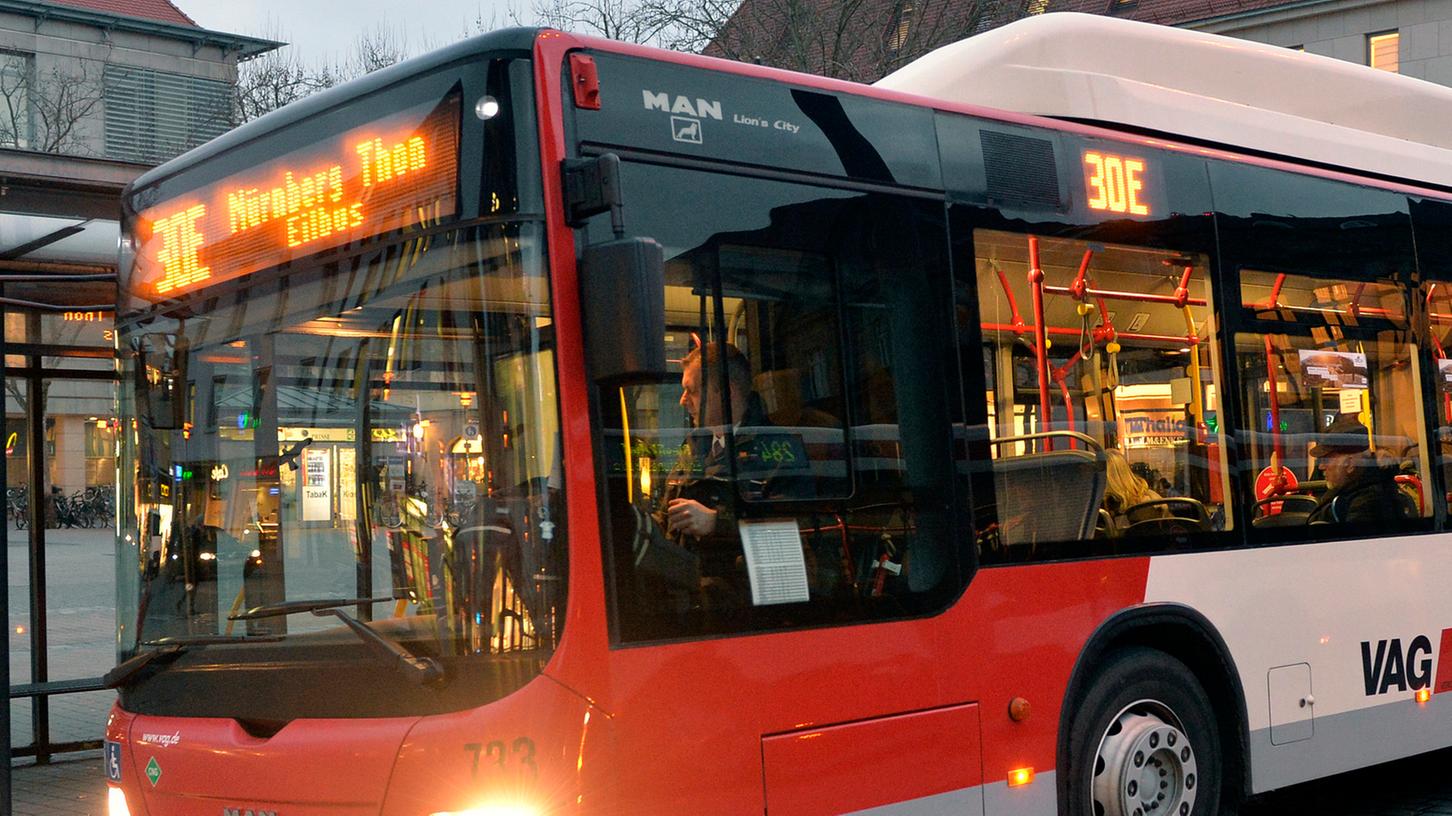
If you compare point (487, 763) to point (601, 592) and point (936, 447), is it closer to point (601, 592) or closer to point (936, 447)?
point (601, 592)

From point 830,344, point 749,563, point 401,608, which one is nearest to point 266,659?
point 401,608

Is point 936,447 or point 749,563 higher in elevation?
point 936,447

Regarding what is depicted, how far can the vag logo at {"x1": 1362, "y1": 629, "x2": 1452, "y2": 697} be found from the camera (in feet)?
21.4

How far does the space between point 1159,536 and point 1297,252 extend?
1.57m

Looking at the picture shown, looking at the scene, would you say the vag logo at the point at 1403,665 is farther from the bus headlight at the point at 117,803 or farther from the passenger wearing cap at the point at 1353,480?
the bus headlight at the point at 117,803

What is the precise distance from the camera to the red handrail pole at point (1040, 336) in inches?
215

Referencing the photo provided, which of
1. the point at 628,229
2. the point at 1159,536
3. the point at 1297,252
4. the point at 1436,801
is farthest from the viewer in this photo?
the point at 1436,801

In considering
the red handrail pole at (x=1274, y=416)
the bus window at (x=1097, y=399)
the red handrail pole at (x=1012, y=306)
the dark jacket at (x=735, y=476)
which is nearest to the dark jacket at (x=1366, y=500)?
the red handrail pole at (x=1274, y=416)

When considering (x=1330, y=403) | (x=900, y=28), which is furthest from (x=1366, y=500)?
(x=900, y=28)

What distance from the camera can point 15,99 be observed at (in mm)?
37500

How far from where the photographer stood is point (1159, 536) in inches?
226

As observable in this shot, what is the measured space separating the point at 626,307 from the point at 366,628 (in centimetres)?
110

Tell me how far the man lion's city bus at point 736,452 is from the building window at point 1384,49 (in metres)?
36.9

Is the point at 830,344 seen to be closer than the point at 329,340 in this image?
No
